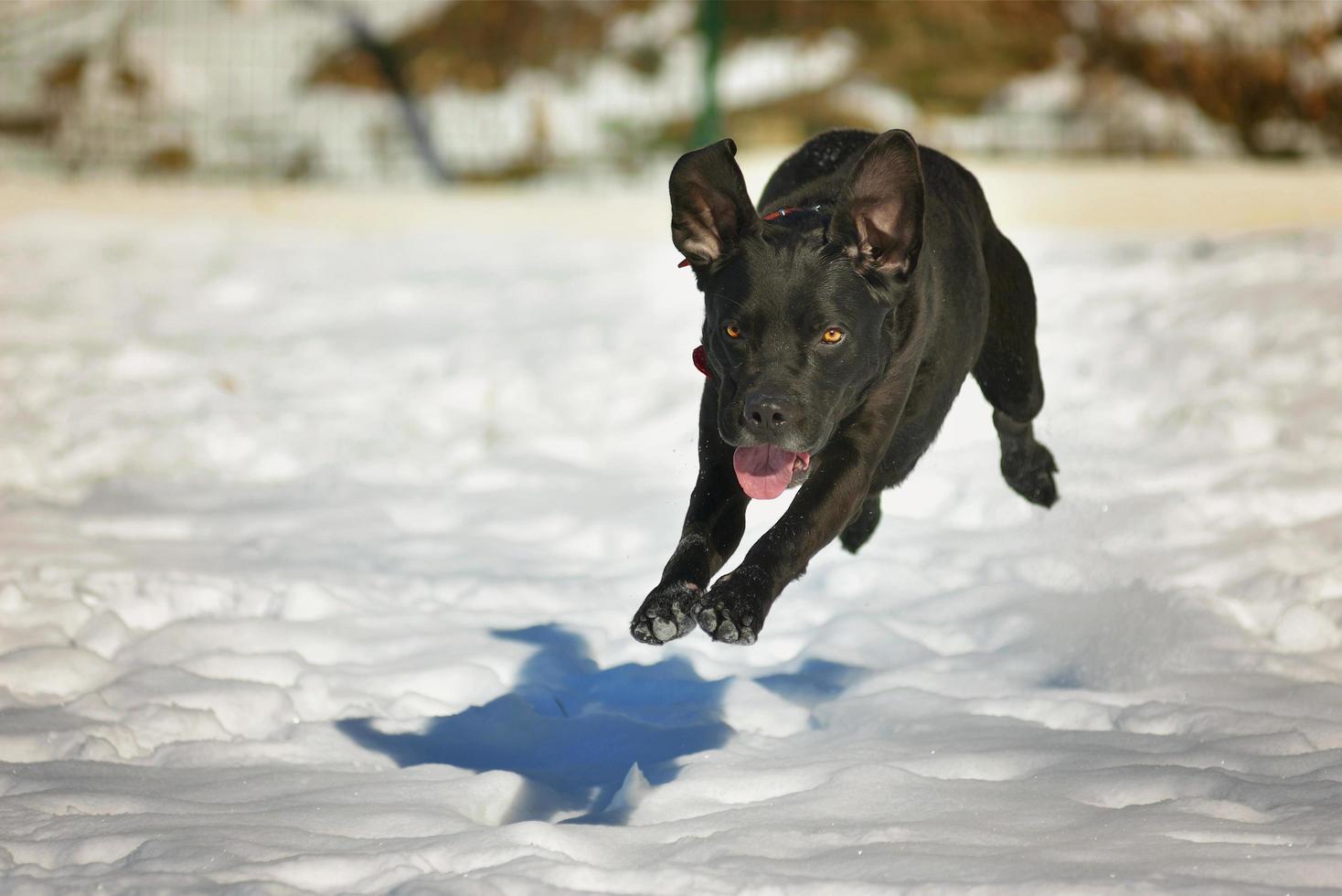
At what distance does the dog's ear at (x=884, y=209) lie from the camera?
349 cm

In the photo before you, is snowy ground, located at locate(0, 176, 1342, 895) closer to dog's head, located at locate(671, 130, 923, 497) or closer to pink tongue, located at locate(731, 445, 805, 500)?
pink tongue, located at locate(731, 445, 805, 500)

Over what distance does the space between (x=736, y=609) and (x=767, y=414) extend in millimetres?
451

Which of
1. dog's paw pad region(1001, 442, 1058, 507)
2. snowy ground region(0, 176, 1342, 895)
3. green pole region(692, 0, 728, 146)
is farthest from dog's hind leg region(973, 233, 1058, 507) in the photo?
green pole region(692, 0, 728, 146)

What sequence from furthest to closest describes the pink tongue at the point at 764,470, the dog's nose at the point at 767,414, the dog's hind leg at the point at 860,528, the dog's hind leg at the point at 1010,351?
the dog's hind leg at the point at 860,528
the dog's hind leg at the point at 1010,351
the pink tongue at the point at 764,470
the dog's nose at the point at 767,414

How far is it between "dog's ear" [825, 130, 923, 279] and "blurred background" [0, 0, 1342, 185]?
853 cm

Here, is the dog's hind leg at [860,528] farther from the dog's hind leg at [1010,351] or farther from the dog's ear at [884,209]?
the dog's ear at [884,209]

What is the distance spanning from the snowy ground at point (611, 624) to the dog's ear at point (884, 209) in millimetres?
1259

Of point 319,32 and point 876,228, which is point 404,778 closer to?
point 876,228

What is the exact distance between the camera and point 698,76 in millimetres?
12055

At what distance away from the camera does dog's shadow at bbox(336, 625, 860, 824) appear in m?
3.82

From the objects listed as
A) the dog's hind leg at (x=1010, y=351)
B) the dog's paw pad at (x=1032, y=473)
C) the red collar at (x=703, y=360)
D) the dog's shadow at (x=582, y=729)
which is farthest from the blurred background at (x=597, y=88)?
the red collar at (x=703, y=360)

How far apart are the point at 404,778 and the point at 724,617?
1060 mm

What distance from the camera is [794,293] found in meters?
3.55

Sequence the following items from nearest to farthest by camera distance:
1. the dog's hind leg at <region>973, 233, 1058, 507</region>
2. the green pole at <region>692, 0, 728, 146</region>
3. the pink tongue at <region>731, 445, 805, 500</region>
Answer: the pink tongue at <region>731, 445, 805, 500</region>, the dog's hind leg at <region>973, 233, 1058, 507</region>, the green pole at <region>692, 0, 728, 146</region>
